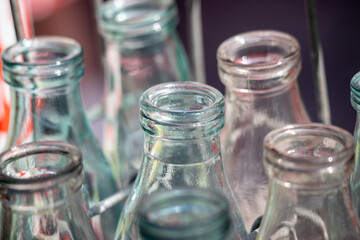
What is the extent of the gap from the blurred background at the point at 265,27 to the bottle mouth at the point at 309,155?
999 mm

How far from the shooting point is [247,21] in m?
1.58

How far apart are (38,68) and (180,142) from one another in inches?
4.7

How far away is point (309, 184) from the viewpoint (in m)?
0.26

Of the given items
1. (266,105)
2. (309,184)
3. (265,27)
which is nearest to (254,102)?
(266,105)

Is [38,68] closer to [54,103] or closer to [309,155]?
[54,103]

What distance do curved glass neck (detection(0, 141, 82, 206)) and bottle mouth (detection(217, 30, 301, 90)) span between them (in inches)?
4.1

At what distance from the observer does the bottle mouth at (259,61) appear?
1.15 feet

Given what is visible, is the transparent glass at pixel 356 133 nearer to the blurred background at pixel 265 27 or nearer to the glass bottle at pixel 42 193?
the glass bottle at pixel 42 193

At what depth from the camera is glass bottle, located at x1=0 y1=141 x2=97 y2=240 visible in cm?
28

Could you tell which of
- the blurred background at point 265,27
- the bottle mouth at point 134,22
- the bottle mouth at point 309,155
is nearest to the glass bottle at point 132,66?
the bottle mouth at point 134,22

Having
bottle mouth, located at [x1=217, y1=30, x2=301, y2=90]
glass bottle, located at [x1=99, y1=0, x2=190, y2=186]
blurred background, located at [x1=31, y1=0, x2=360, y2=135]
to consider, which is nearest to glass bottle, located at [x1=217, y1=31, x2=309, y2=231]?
bottle mouth, located at [x1=217, y1=30, x2=301, y2=90]

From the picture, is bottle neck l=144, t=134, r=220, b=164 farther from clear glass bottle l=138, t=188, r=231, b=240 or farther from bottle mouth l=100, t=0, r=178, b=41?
bottle mouth l=100, t=0, r=178, b=41

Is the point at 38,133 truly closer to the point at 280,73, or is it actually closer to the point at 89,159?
the point at 89,159

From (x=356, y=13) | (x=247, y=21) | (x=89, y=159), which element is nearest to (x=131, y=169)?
(x=89, y=159)
